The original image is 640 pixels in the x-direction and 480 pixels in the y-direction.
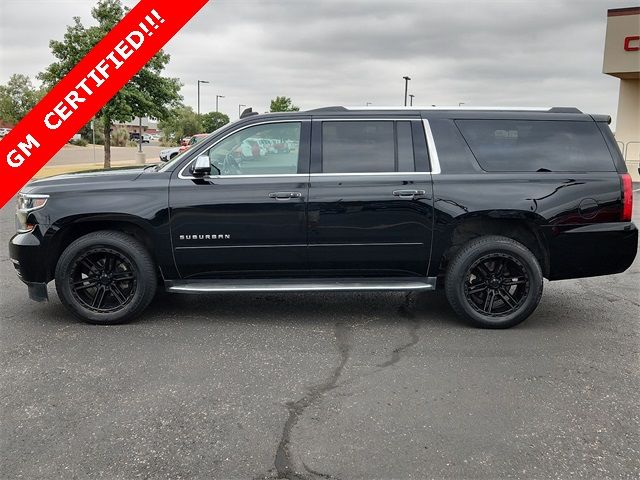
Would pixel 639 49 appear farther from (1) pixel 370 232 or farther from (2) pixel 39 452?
(2) pixel 39 452

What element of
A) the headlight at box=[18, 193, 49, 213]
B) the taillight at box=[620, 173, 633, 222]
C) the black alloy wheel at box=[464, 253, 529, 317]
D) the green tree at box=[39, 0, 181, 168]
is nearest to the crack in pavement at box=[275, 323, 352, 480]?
the black alloy wheel at box=[464, 253, 529, 317]

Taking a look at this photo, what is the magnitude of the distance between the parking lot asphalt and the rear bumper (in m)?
0.60

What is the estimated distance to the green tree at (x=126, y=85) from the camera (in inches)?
832

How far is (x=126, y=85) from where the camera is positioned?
21875 mm

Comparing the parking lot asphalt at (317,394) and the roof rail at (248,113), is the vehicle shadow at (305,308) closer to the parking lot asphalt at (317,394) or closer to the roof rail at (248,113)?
the parking lot asphalt at (317,394)

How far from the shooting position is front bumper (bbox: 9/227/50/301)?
486 cm

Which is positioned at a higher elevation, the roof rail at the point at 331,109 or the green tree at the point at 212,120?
the green tree at the point at 212,120

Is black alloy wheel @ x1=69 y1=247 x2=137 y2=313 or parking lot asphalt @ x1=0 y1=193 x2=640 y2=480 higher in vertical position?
black alloy wheel @ x1=69 y1=247 x2=137 y2=313

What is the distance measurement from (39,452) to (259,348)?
5.94ft

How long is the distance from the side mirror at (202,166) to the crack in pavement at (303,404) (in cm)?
178

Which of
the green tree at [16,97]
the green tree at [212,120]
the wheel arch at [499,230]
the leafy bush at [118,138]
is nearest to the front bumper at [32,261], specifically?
the wheel arch at [499,230]

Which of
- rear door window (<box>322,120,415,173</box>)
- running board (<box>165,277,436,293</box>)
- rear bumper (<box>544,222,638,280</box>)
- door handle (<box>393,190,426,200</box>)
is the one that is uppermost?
rear door window (<box>322,120,415,173</box>)

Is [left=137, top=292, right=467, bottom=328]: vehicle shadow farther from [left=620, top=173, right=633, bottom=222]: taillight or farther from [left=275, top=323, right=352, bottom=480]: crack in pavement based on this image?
[left=620, top=173, right=633, bottom=222]: taillight

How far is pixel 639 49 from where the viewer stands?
2533cm
